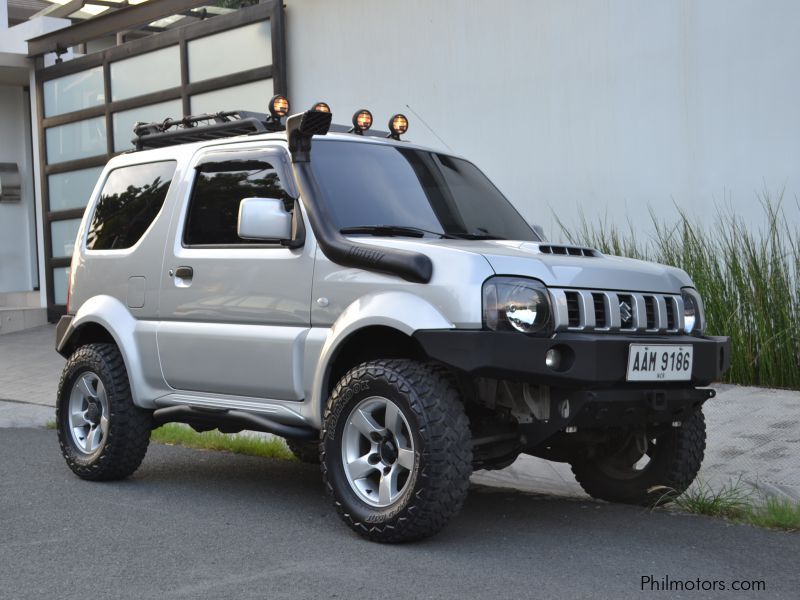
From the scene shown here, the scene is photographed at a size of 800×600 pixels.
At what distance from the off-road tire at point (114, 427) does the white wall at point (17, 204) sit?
49.1 feet

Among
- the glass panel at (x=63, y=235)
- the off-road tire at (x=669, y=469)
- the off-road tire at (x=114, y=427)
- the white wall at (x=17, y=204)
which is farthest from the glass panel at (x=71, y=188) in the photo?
the off-road tire at (x=669, y=469)

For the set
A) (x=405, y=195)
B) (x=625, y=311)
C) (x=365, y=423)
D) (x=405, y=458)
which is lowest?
(x=405, y=458)

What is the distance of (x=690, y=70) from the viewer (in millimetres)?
10492

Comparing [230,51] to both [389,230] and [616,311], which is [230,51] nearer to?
[389,230]

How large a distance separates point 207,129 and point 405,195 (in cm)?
143

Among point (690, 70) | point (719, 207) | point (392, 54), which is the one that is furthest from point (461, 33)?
point (719, 207)

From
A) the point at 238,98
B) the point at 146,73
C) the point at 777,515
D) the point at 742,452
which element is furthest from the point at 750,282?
the point at 146,73

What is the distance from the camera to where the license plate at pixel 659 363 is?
5.02m

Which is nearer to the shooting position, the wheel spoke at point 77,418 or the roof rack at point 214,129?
the roof rack at point 214,129

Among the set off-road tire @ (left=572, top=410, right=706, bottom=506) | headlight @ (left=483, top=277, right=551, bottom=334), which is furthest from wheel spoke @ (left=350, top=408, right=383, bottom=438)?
off-road tire @ (left=572, top=410, right=706, bottom=506)

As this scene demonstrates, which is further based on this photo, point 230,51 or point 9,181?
point 9,181

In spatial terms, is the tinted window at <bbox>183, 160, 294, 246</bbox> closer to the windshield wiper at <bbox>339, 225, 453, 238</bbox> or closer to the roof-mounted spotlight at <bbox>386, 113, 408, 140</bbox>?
the windshield wiper at <bbox>339, 225, 453, 238</bbox>

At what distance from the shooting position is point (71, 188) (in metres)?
18.4

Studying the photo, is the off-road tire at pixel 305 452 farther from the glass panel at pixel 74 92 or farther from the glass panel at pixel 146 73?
the glass panel at pixel 74 92
